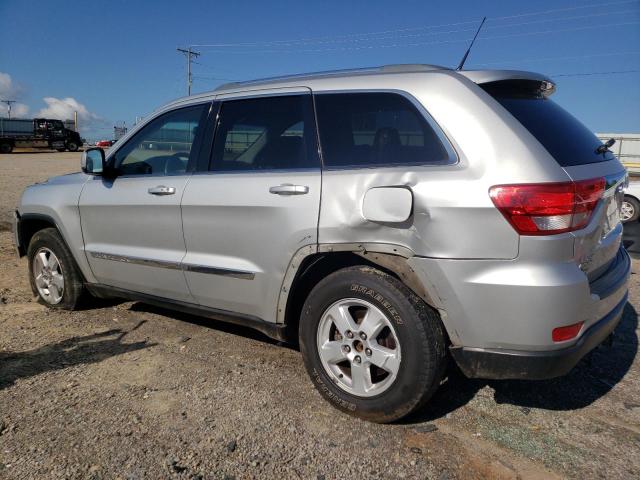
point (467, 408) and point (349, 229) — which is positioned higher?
point (349, 229)

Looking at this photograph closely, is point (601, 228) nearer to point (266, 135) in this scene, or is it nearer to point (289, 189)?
point (289, 189)

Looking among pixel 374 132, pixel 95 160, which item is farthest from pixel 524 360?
pixel 95 160

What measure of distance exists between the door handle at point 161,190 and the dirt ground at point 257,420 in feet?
3.77

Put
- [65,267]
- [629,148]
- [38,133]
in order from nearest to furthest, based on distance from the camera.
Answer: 1. [65,267]
2. [629,148]
3. [38,133]

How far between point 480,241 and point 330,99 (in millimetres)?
1288

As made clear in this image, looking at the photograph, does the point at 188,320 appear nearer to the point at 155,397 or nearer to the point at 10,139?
the point at 155,397

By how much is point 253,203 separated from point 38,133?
47.6m

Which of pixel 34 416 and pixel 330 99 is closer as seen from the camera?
pixel 34 416

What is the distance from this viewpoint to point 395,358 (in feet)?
9.14

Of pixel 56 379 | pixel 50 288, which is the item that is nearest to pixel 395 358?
pixel 56 379

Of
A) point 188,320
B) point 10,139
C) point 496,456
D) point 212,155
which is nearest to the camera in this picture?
point 496,456

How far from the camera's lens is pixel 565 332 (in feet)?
8.23

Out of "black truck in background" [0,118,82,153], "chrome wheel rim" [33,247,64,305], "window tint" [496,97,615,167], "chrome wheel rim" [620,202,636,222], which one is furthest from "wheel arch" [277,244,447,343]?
"black truck in background" [0,118,82,153]

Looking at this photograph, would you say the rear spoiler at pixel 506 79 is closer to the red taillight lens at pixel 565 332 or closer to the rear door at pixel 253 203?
the rear door at pixel 253 203
